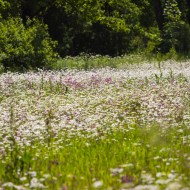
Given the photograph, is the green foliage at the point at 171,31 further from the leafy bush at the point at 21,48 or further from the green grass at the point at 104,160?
the green grass at the point at 104,160

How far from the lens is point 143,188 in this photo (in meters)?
3.04

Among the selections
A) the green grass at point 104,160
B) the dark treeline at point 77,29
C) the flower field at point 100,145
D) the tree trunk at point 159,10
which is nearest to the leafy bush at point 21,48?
the dark treeline at point 77,29

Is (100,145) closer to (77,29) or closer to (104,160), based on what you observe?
(104,160)

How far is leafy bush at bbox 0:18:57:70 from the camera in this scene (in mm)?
20906

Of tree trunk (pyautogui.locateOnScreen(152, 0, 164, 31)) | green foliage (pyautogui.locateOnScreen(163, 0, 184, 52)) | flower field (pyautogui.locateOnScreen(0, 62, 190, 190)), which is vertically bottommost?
flower field (pyautogui.locateOnScreen(0, 62, 190, 190))

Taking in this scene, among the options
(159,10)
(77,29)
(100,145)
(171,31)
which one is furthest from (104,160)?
(77,29)

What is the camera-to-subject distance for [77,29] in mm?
42562

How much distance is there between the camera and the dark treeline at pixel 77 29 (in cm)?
2157

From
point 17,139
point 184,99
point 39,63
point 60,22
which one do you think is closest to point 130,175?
point 17,139

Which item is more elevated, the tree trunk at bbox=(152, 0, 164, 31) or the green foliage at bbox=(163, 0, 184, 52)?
the tree trunk at bbox=(152, 0, 164, 31)

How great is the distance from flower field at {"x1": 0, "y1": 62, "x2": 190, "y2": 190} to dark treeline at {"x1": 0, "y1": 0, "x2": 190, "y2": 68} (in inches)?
420

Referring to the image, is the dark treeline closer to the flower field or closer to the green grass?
the flower field

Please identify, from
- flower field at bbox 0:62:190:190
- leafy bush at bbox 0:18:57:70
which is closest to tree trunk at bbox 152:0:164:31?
leafy bush at bbox 0:18:57:70

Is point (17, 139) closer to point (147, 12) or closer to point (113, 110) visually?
point (113, 110)
